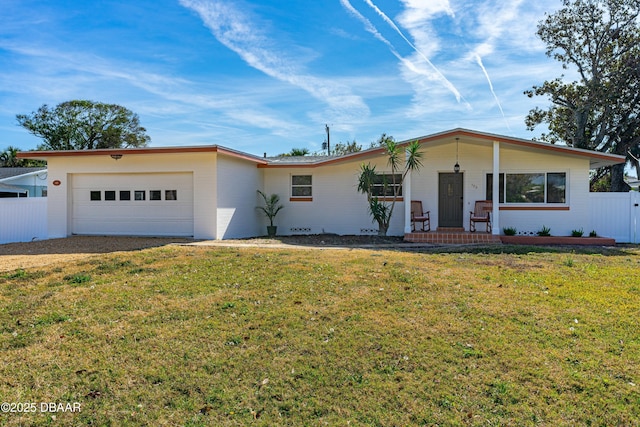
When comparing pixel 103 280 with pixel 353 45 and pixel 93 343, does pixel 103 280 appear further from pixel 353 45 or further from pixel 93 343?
pixel 353 45

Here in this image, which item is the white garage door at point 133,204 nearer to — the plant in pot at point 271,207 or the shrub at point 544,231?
the plant in pot at point 271,207

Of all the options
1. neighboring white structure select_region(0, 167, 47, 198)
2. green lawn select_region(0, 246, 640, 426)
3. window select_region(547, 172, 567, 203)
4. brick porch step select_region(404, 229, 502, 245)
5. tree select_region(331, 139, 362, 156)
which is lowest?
green lawn select_region(0, 246, 640, 426)

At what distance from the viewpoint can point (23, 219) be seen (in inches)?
584

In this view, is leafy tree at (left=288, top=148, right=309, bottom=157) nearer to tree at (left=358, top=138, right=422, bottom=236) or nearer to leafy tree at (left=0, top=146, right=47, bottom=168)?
tree at (left=358, top=138, right=422, bottom=236)

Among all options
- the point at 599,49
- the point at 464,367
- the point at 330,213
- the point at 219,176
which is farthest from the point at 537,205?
the point at 599,49

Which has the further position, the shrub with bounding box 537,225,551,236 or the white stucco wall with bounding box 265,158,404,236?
the white stucco wall with bounding box 265,158,404,236

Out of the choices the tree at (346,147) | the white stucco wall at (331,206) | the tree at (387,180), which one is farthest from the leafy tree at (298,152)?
the tree at (387,180)

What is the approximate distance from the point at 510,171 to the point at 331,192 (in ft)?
19.9

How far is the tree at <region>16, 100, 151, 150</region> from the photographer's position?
35906mm

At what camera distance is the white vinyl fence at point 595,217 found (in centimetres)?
1411

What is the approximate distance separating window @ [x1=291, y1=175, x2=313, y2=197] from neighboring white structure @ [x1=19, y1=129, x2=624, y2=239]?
62 cm

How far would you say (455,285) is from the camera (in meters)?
6.51

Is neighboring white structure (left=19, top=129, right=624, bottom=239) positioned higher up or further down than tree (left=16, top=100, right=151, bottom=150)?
Answer: further down

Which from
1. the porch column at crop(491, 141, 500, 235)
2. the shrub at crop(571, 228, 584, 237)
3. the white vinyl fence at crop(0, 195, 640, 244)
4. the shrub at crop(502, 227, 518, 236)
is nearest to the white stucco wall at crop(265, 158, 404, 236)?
the porch column at crop(491, 141, 500, 235)
